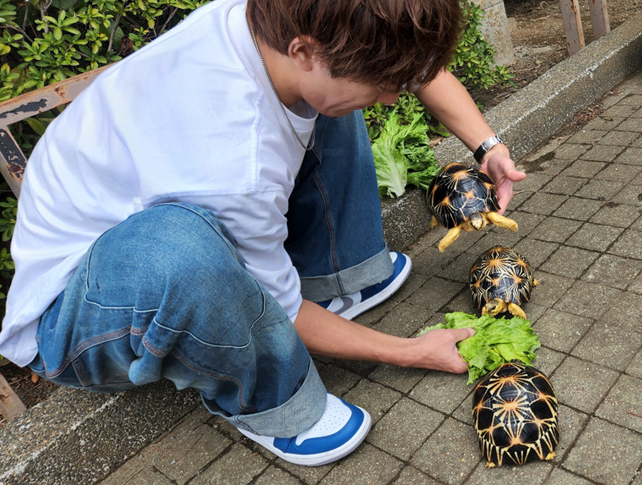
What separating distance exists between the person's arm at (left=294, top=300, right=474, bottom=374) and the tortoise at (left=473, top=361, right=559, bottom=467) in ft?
0.94

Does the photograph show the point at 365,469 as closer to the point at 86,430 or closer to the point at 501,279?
the point at 501,279

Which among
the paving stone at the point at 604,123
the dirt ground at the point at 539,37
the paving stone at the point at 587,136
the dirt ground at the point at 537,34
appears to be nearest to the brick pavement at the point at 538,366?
the paving stone at the point at 587,136

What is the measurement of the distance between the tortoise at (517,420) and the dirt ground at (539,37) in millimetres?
2705

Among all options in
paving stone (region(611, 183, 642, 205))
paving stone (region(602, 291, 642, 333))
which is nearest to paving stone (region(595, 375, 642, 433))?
paving stone (region(602, 291, 642, 333))

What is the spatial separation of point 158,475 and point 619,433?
62.9 inches

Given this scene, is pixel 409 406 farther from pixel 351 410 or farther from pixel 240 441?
pixel 240 441

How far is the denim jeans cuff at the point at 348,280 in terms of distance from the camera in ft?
8.74

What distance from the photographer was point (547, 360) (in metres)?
2.20

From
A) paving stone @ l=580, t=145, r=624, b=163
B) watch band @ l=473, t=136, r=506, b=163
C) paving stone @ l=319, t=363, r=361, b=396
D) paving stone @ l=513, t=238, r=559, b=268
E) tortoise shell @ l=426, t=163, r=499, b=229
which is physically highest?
watch band @ l=473, t=136, r=506, b=163

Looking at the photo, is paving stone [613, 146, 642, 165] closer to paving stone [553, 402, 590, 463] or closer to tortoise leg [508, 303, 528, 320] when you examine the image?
tortoise leg [508, 303, 528, 320]

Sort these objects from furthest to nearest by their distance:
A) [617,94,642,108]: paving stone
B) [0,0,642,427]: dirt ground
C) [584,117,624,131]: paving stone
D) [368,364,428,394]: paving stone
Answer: [0,0,642,427]: dirt ground → [617,94,642,108]: paving stone → [584,117,624,131]: paving stone → [368,364,428,394]: paving stone

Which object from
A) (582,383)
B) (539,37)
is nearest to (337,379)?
(582,383)

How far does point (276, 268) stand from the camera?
1.91m

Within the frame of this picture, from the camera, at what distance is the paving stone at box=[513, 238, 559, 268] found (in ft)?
9.14
